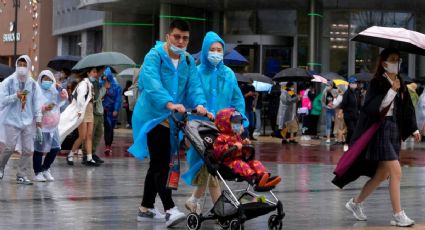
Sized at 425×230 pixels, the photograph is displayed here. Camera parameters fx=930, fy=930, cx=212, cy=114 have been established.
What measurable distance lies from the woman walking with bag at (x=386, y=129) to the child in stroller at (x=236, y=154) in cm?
143

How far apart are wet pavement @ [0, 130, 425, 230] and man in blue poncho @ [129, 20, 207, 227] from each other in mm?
446

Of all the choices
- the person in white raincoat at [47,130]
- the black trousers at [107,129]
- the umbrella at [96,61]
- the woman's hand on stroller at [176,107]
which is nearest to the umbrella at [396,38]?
the woman's hand on stroller at [176,107]

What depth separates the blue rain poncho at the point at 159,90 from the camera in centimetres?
862

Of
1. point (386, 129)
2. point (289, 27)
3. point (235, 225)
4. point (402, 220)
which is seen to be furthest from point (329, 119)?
point (235, 225)

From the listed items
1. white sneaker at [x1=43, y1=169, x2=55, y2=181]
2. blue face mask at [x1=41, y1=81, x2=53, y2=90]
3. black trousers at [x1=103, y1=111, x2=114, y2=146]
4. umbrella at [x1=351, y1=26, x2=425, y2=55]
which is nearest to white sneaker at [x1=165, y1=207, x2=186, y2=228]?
umbrella at [x1=351, y1=26, x2=425, y2=55]

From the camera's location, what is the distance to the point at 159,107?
338 inches

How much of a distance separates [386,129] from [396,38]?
910mm

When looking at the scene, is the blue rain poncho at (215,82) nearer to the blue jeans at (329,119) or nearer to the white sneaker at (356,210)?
the white sneaker at (356,210)

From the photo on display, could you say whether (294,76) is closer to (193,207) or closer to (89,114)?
(89,114)

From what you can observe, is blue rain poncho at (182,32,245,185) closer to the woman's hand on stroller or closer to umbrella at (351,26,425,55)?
the woman's hand on stroller

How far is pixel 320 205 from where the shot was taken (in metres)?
10.6

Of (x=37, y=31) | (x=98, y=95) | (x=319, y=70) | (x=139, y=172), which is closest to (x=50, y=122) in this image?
(x=139, y=172)

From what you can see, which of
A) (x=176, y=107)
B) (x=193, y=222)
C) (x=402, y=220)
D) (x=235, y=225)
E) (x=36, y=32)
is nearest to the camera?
(x=235, y=225)

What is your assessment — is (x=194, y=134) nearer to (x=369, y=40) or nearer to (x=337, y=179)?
(x=337, y=179)
